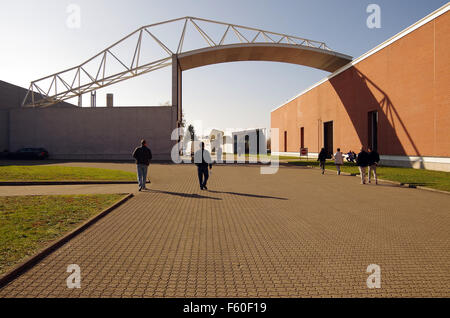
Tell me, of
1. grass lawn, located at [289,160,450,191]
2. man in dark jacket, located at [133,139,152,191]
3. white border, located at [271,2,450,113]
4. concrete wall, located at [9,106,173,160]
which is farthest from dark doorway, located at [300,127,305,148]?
man in dark jacket, located at [133,139,152,191]

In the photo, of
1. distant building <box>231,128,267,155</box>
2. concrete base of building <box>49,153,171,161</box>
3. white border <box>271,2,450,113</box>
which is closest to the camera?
white border <box>271,2,450,113</box>

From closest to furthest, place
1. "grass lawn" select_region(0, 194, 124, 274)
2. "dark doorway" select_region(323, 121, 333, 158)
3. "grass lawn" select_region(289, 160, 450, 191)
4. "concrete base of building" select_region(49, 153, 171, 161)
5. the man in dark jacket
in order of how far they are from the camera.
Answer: "grass lawn" select_region(0, 194, 124, 274)
the man in dark jacket
"grass lawn" select_region(289, 160, 450, 191)
"concrete base of building" select_region(49, 153, 171, 161)
"dark doorway" select_region(323, 121, 333, 158)

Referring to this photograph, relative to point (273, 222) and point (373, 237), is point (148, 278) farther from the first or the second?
point (373, 237)

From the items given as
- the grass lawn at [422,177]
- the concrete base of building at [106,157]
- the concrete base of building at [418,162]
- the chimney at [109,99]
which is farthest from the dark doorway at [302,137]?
the chimney at [109,99]

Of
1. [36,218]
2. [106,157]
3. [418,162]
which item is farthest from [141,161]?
[106,157]

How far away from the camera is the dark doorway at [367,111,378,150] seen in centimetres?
2838

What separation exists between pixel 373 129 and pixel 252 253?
27.9 metres

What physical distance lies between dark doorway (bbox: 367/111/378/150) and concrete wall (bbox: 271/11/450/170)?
13.8 inches

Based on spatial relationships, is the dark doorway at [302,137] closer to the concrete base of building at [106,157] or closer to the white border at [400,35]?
the white border at [400,35]

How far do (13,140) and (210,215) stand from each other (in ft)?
129

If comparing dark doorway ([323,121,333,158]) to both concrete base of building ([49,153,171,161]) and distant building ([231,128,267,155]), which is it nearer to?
concrete base of building ([49,153,171,161])

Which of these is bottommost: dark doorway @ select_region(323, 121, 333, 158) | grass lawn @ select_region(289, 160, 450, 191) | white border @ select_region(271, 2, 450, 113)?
grass lawn @ select_region(289, 160, 450, 191)

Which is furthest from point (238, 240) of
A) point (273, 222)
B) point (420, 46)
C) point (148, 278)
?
point (420, 46)

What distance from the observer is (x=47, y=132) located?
3638 centimetres
